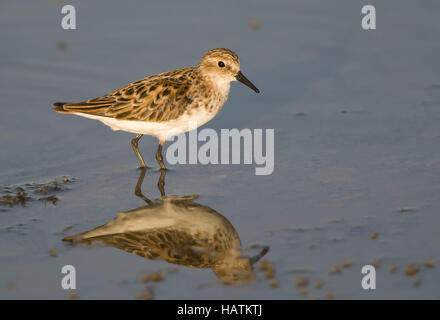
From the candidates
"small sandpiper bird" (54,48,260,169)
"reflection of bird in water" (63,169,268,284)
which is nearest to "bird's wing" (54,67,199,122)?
"small sandpiper bird" (54,48,260,169)

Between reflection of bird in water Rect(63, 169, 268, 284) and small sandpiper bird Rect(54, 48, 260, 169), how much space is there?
130cm

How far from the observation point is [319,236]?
852 centimetres

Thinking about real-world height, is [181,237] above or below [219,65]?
below

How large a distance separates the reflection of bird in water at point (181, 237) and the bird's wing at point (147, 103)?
1.40m

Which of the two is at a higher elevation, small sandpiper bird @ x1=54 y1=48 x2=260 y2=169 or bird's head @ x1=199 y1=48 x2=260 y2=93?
bird's head @ x1=199 y1=48 x2=260 y2=93

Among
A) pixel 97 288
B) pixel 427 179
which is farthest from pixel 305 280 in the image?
pixel 427 179

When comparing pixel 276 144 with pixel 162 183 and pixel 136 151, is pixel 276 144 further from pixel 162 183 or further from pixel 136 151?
pixel 136 151

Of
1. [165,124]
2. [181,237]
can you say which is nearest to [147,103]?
[165,124]

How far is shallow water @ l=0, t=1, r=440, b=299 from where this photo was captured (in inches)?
311

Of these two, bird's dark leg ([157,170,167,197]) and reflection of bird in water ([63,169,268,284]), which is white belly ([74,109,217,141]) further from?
reflection of bird in water ([63,169,268,284])

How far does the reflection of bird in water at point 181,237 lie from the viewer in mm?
8000

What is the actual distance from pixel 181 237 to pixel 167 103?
2.47 meters

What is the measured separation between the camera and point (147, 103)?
408 inches
